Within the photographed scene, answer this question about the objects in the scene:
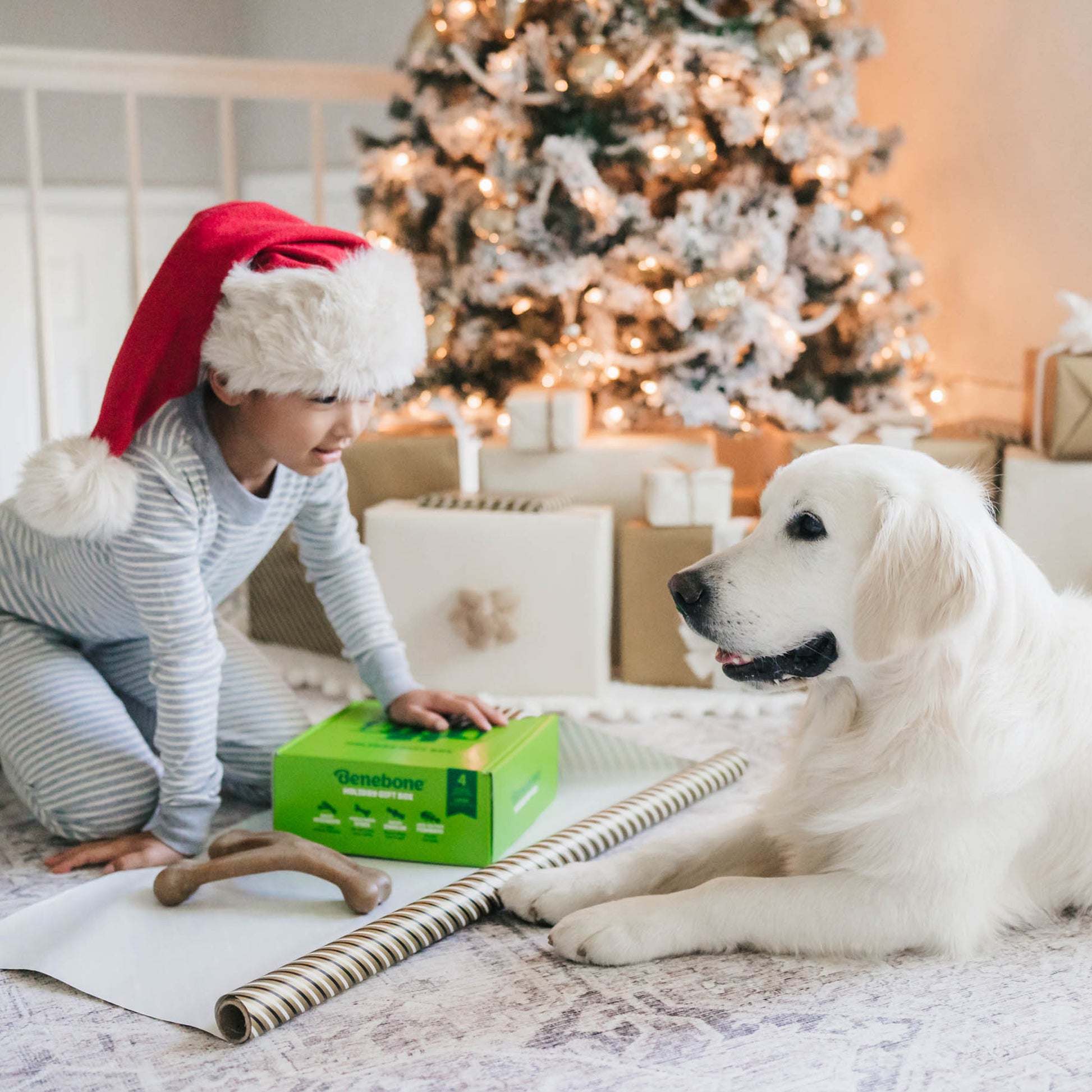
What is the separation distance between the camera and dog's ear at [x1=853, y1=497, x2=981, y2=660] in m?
1.09

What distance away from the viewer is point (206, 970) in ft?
3.98

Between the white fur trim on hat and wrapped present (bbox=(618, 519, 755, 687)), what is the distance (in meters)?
0.94

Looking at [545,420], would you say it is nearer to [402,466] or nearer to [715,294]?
[402,466]

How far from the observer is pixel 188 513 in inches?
58.2

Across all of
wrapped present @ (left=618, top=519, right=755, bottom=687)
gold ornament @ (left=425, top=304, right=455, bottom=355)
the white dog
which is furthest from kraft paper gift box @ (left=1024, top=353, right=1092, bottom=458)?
gold ornament @ (left=425, top=304, right=455, bottom=355)

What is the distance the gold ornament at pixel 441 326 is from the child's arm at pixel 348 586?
840mm

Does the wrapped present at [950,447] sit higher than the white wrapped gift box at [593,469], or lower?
higher

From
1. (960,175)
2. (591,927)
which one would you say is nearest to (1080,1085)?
(591,927)

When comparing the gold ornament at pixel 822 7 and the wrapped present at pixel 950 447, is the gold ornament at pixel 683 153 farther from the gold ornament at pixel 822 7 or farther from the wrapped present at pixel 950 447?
the wrapped present at pixel 950 447

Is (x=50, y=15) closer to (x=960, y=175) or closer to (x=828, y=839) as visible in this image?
(x=960, y=175)

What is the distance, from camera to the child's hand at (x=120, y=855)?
57.1 inches

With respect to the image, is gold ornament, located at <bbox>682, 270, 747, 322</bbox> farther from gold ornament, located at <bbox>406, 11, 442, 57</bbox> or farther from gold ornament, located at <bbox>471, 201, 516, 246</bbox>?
gold ornament, located at <bbox>406, 11, 442, 57</bbox>

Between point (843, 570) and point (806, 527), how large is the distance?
0.19ft

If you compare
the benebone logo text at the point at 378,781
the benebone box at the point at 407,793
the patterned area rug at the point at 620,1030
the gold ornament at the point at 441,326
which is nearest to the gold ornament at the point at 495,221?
the gold ornament at the point at 441,326
